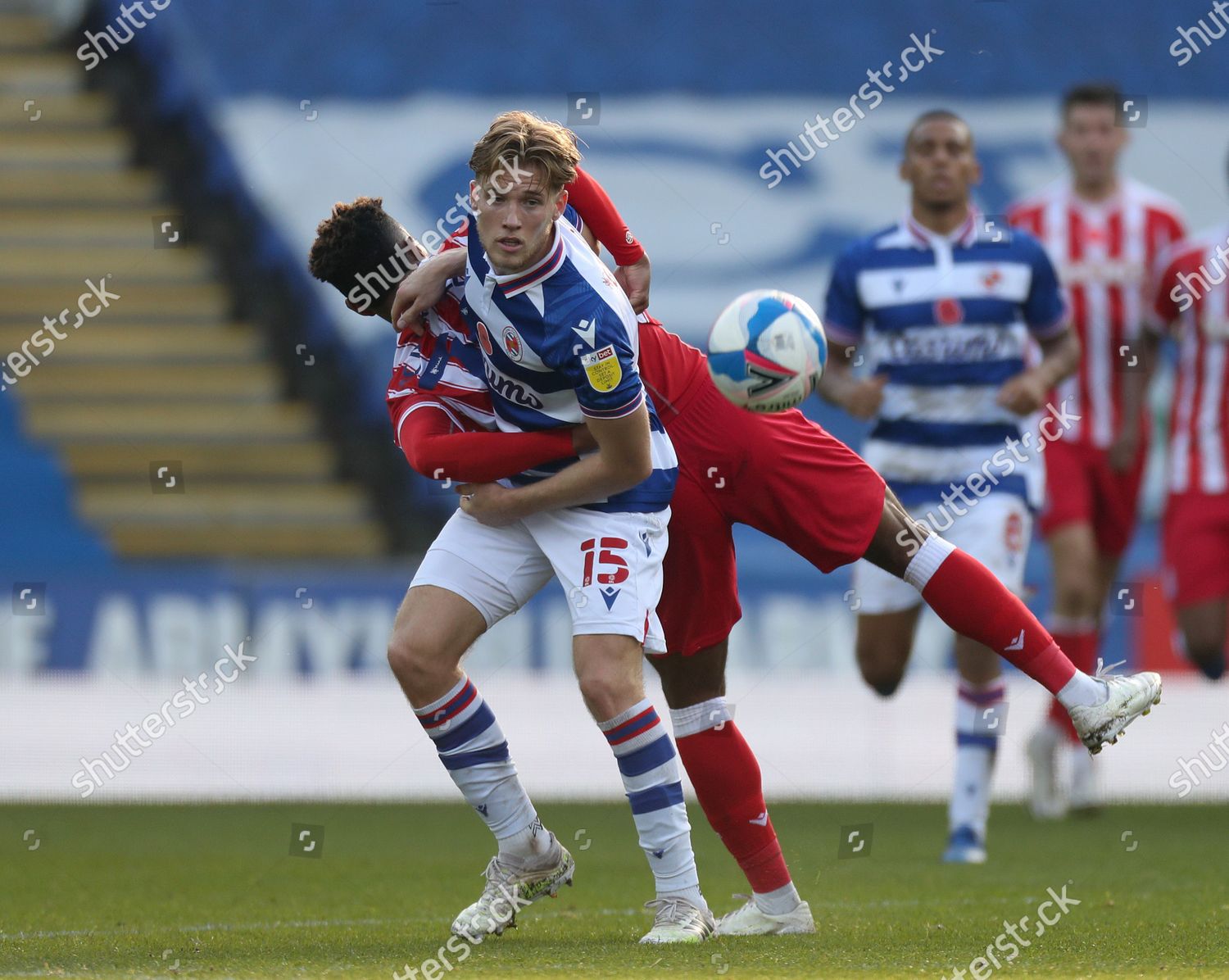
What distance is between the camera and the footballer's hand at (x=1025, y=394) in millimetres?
6324

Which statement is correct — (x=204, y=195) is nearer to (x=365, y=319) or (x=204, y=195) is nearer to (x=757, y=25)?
(x=365, y=319)

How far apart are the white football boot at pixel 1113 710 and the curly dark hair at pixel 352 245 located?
1.90 m

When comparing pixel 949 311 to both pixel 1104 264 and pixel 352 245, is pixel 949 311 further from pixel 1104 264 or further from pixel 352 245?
pixel 352 245

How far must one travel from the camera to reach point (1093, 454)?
820 centimetres

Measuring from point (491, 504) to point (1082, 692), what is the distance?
1413mm

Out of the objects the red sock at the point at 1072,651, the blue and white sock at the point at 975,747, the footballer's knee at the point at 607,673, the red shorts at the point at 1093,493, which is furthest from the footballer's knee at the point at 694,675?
the red shorts at the point at 1093,493

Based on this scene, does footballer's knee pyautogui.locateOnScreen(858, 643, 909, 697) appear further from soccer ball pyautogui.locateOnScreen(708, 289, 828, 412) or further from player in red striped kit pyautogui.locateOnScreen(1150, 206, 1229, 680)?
soccer ball pyautogui.locateOnScreen(708, 289, 828, 412)

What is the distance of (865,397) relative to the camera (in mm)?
6359

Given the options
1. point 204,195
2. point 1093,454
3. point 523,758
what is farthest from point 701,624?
point 204,195

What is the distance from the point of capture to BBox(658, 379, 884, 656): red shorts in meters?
4.25

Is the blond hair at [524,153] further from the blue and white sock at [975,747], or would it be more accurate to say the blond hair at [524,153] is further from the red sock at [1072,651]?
the red sock at [1072,651]

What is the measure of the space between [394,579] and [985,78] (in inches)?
238

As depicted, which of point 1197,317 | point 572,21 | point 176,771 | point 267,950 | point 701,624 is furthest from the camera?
point 572,21

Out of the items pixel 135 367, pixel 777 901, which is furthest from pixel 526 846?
pixel 135 367
